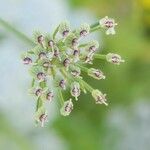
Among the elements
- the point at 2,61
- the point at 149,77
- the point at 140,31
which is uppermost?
the point at 140,31

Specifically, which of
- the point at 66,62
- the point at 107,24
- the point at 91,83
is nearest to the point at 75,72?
the point at 66,62

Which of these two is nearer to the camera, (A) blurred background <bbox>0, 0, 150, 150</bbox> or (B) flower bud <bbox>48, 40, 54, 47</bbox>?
(B) flower bud <bbox>48, 40, 54, 47</bbox>

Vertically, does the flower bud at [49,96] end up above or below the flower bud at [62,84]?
below

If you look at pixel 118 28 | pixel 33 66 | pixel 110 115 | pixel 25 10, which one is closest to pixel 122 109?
pixel 110 115

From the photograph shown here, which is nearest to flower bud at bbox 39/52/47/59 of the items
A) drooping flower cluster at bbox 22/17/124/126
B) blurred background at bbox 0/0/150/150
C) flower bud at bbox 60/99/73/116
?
drooping flower cluster at bbox 22/17/124/126

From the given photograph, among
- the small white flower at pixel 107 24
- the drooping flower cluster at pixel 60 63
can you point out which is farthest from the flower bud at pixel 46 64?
the small white flower at pixel 107 24

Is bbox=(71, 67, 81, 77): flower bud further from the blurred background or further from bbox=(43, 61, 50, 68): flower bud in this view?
the blurred background

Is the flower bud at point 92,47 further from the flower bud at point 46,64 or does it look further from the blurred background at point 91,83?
the blurred background at point 91,83

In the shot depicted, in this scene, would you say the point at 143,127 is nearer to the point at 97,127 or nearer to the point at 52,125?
the point at 97,127
